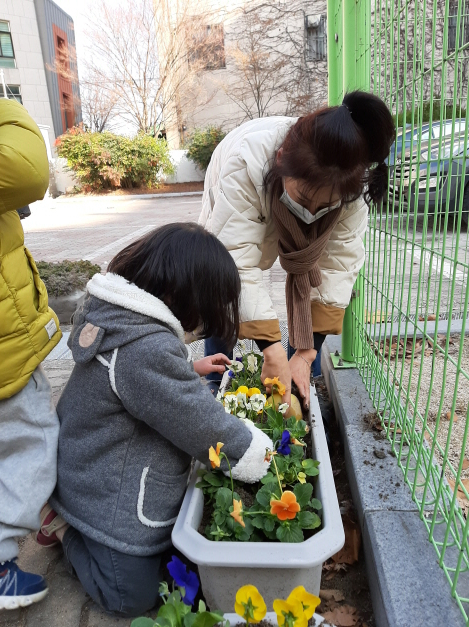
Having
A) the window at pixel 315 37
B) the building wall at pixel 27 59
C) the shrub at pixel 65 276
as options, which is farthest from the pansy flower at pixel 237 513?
the building wall at pixel 27 59

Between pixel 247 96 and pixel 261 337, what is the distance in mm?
19800

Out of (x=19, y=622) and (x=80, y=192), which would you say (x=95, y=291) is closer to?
(x=19, y=622)

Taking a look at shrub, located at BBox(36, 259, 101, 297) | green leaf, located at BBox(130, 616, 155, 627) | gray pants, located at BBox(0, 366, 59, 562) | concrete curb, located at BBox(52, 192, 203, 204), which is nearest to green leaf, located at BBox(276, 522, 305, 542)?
green leaf, located at BBox(130, 616, 155, 627)

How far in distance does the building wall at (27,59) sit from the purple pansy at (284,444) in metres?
21.7

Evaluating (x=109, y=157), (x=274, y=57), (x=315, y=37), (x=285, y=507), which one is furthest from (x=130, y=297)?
(x=315, y=37)

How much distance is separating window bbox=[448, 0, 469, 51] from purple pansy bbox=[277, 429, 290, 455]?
42.3 inches

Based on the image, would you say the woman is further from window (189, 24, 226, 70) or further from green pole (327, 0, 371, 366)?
window (189, 24, 226, 70)

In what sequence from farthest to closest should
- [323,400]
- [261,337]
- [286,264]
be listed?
1. [323,400]
2. [286,264]
3. [261,337]

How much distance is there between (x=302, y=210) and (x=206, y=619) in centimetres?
121

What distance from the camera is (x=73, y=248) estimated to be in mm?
7305

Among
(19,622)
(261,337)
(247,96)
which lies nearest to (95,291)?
(261,337)

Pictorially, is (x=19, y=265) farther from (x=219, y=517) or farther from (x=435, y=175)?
(x=435, y=175)

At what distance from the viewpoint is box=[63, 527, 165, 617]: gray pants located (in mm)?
1376

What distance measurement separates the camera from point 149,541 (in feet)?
4.58
